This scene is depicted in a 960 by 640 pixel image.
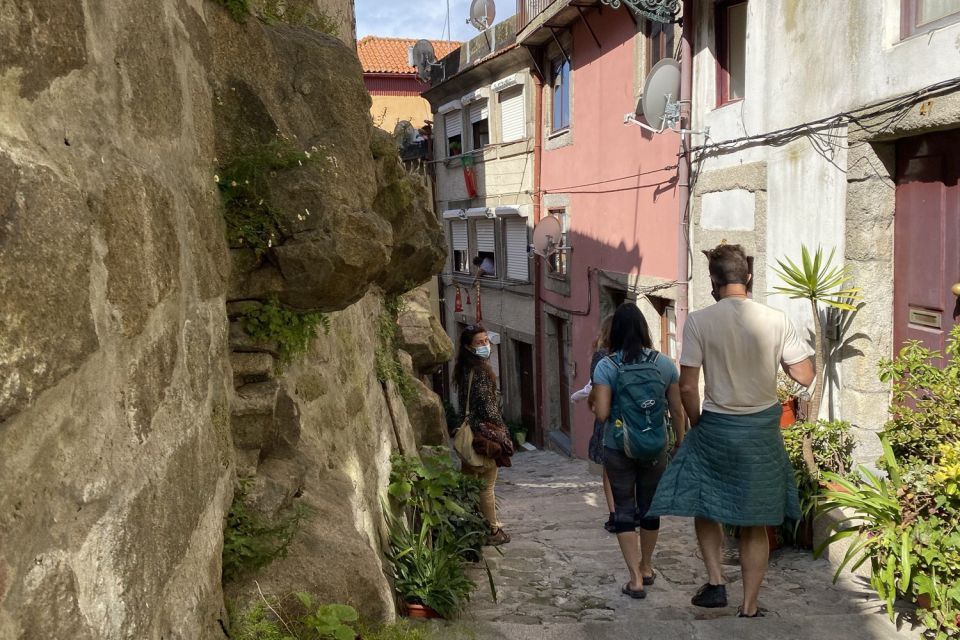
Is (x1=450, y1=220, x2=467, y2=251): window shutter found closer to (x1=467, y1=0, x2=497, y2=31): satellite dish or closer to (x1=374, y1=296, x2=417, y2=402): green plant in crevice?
(x1=467, y1=0, x2=497, y2=31): satellite dish

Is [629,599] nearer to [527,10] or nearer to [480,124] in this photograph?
[527,10]

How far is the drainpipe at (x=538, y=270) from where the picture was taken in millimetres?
16016

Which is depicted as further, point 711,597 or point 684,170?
point 684,170

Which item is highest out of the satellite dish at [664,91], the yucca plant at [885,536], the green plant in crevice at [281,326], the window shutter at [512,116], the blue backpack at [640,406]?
the window shutter at [512,116]

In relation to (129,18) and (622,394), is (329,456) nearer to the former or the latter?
(622,394)

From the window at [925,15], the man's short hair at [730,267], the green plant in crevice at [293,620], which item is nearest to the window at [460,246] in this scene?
the window at [925,15]

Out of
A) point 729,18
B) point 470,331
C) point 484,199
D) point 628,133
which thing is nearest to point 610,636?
point 470,331

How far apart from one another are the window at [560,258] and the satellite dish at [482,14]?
530 cm

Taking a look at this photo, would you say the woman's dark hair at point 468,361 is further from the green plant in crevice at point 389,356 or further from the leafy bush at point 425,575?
the leafy bush at point 425,575

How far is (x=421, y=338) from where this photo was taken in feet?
27.4

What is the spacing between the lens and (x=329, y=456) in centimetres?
367

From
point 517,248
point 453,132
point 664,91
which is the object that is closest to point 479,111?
point 453,132

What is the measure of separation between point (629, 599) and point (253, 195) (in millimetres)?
Answer: 2883

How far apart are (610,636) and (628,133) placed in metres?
9.01
